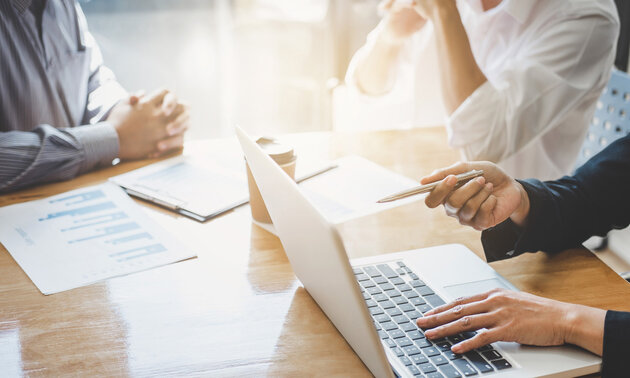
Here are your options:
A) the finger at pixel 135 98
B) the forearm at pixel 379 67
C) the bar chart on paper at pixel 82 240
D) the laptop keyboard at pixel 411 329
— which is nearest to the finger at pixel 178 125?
the finger at pixel 135 98

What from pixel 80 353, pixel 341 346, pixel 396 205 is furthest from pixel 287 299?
pixel 396 205

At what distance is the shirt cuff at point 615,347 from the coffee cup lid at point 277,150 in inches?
21.6

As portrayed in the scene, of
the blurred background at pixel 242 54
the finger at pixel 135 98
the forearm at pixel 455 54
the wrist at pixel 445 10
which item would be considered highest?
the wrist at pixel 445 10

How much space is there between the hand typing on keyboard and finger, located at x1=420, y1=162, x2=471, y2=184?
21 centimetres

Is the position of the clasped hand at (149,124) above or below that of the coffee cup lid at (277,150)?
below

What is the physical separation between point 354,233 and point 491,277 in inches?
9.6

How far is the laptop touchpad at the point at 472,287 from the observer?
785 millimetres

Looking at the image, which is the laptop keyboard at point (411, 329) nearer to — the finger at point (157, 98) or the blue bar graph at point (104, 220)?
the blue bar graph at point (104, 220)

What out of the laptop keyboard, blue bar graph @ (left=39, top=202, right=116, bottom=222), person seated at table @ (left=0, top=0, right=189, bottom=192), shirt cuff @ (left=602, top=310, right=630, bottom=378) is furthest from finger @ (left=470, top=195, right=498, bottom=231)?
person seated at table @ (left=0, top=0, right=189, bottom=192)

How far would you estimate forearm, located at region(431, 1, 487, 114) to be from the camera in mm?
1399

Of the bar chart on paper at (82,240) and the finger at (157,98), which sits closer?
the bar chart on paper at (82,240)

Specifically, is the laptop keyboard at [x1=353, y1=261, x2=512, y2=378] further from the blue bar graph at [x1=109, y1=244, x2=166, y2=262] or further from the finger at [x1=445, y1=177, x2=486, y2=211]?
the blue bar graph at [x1=109, y1=244, x2=166, y2=262]

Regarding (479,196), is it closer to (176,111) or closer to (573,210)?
(573,210)

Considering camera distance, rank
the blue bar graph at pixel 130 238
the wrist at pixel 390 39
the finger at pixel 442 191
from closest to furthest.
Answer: the finger at pixel 442 191 → the blue bar graph at pixel 130 238 → the wrist at pixel 390 39
